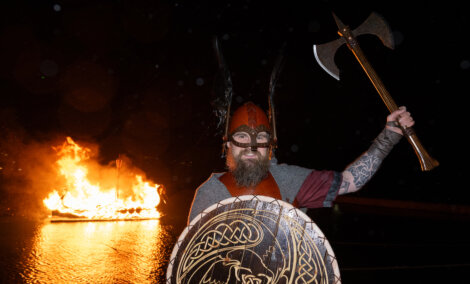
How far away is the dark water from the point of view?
12.6ft

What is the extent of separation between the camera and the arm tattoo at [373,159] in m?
1.99

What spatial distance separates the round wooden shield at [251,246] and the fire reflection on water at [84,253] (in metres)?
2.31

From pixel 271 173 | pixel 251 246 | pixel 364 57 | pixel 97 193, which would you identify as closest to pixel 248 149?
pixel 271 173

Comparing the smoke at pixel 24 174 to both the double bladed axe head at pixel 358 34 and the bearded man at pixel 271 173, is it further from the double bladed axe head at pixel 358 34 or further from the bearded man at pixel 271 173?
the double bladed axe head at pixel 358 34

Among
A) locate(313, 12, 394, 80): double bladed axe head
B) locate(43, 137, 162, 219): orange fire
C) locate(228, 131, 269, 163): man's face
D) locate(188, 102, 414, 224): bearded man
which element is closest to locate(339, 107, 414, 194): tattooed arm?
locate(188, 102, 414, 224): bearded man

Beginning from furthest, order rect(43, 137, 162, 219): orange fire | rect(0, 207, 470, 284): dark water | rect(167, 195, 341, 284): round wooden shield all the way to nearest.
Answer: rect(43, 137, 162, 219): orange fire → rect(0, 207, 470, 284): dark water → rect(167, 195, 341, 284): round wooden shield

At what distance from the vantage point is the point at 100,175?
12266 millimetres

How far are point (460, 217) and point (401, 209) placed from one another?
8.02 ft

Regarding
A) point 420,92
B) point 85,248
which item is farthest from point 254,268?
point 420,92

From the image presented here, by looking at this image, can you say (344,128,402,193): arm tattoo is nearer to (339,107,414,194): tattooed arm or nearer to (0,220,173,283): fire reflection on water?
(339,107,414,194): tattooed arm

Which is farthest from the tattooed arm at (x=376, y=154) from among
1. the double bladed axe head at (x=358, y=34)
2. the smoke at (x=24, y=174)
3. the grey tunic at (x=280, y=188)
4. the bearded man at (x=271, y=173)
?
the smoke at (x=24, y=174)

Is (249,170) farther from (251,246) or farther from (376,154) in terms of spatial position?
(376,154)

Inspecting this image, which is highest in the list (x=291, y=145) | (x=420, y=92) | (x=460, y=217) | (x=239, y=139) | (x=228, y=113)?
(x=420, y=92)

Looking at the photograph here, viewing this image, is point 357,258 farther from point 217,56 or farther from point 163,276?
point 217,56
